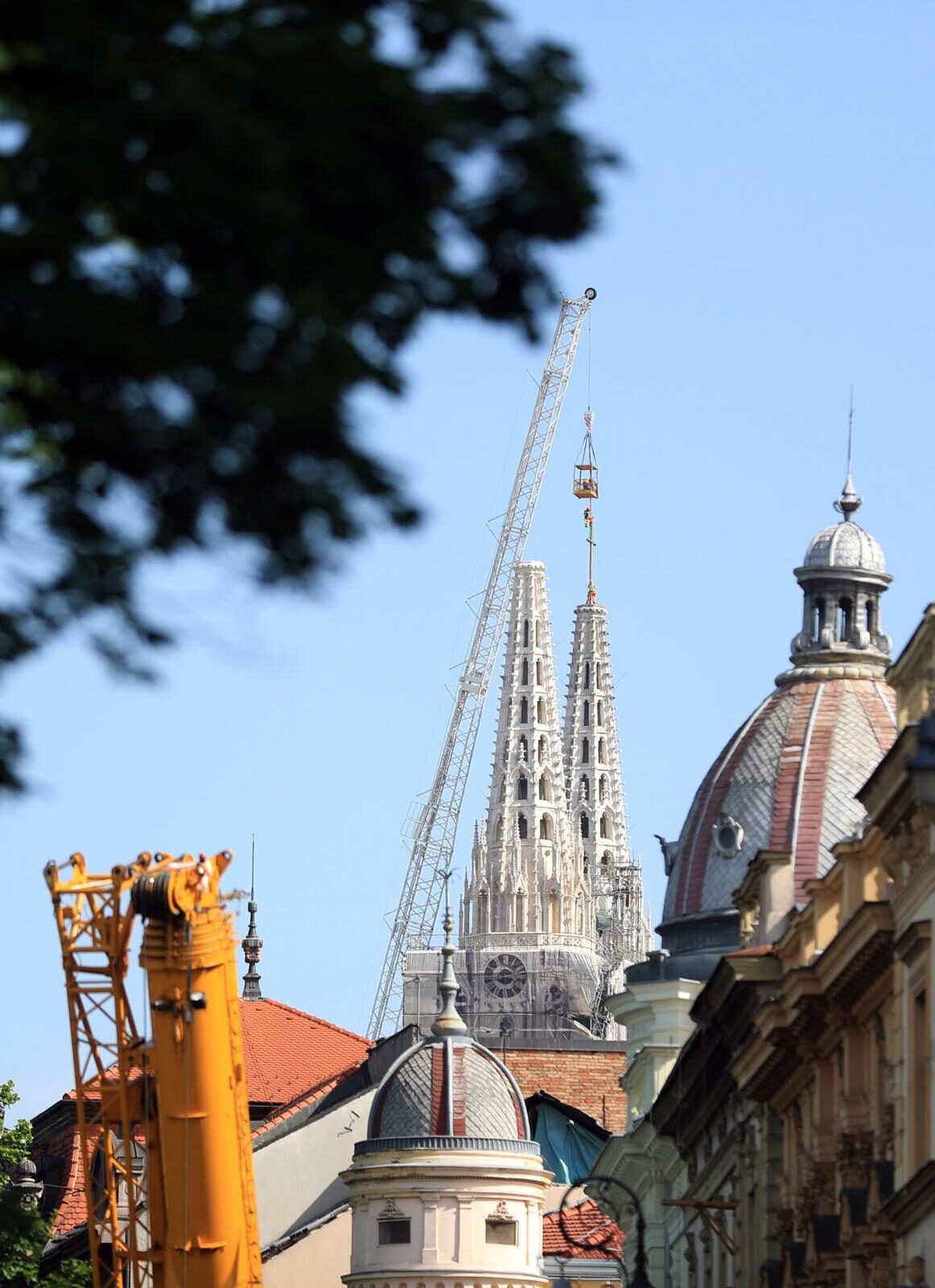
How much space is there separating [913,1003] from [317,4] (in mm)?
21911

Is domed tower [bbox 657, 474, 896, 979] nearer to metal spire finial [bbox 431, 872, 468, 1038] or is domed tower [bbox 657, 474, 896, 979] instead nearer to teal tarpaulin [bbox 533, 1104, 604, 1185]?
metal spire finial [bbox 431, 872, 468, 1038]

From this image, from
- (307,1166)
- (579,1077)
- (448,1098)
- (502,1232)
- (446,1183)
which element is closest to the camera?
(446,1183)

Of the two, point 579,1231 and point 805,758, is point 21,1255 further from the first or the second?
point 579,1231

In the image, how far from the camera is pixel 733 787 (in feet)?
194

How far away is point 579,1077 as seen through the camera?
91188 mm

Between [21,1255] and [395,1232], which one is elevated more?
[395,1232]

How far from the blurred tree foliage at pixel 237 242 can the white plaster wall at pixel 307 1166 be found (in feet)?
214

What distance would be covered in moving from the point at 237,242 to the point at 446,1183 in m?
54.9

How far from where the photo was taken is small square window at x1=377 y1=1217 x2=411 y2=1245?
65938 millimetres

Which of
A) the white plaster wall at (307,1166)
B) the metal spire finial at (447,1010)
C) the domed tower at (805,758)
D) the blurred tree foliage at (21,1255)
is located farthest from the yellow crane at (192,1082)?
the white plaster wall at (307,1166)

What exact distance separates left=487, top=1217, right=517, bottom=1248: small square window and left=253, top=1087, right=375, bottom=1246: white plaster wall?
428 inches

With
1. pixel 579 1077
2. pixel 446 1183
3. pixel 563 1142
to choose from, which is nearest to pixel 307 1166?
pixel 563 1142

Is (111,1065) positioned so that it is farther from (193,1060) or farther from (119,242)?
(119,242)

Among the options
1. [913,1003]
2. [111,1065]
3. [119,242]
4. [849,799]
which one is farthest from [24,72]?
[849,799]
